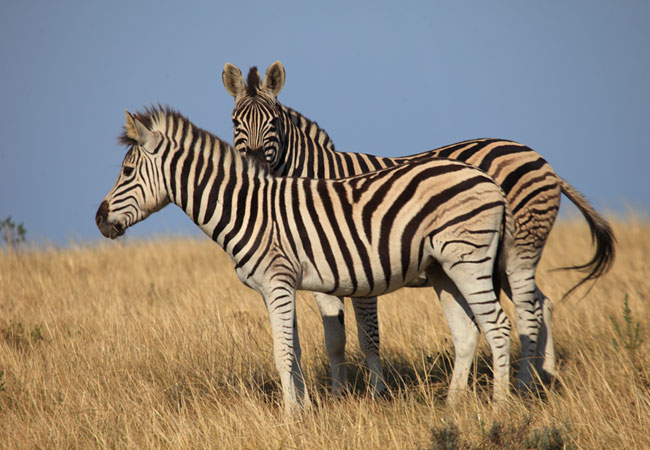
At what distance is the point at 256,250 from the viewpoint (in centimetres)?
564

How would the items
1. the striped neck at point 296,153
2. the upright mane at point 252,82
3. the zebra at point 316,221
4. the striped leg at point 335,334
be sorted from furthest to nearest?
the upright mane at point 252,82 < the striped neck at point 296,153 < the striped leg at point 335,334 < the zebra at point 316,221

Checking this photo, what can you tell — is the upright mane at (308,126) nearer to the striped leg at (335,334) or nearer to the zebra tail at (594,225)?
the striped leg at (335,334)

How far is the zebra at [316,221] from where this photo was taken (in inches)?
223

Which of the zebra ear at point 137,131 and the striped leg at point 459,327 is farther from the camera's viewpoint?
the striped leg at point 459,327

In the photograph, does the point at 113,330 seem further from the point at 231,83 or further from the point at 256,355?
the point at 231,83

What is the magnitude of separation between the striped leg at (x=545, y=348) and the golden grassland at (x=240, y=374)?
0.82ft

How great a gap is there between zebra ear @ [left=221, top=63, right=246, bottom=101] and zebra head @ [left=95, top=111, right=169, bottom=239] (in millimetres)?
2164

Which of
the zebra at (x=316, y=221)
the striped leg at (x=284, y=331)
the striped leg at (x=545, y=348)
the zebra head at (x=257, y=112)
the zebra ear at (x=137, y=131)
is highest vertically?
the zebra head at (x=257, y=112)

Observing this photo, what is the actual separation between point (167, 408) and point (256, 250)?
1925 millimetres

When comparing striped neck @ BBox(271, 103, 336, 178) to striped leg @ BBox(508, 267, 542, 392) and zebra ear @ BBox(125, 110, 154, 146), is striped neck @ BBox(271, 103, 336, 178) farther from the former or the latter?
striped leg @ BBox(508, 267, 542, 392)

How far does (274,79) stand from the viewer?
7871mm

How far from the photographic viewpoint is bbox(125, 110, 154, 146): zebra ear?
568 centimetres

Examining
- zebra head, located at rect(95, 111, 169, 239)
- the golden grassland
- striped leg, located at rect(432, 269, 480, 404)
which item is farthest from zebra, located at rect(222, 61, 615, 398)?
zebra head, located at rect(95, 111, 169, 239)

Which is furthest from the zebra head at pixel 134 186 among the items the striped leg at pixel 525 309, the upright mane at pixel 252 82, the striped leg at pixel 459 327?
the striped leg at pixel 525 309
